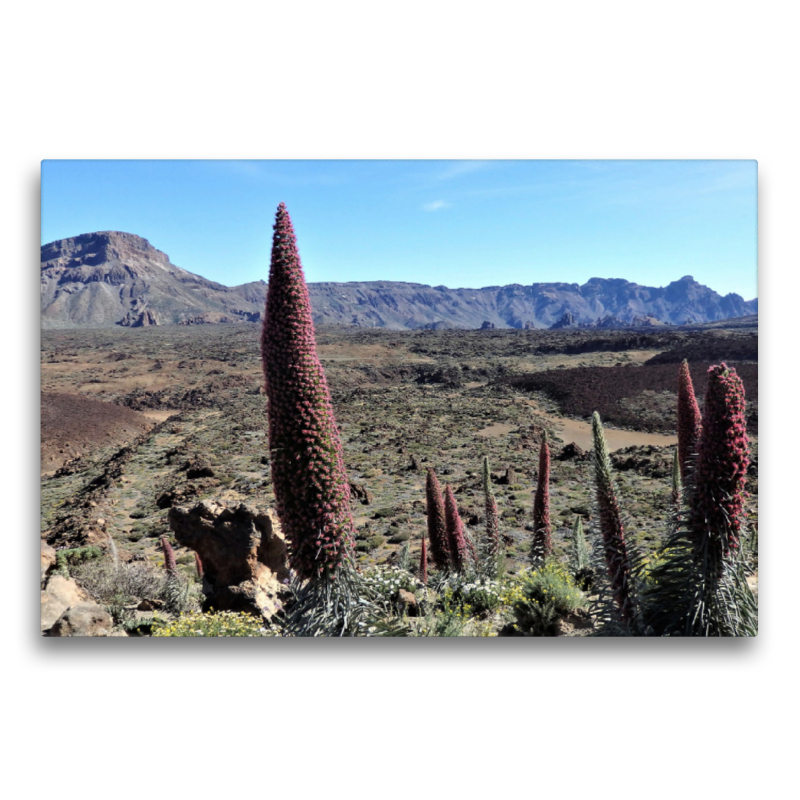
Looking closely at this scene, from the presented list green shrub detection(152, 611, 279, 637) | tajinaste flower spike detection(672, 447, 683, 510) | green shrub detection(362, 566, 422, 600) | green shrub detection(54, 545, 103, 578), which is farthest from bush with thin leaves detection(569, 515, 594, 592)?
green shrub detection(54, 545, 103, 578)

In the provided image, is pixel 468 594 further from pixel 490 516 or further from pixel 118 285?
pixel 118 285

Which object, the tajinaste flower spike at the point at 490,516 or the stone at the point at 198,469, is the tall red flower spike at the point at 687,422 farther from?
the stone at the point at 198,469

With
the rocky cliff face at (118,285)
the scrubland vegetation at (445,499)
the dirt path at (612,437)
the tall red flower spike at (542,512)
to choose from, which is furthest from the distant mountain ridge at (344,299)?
the tall red flower spike at (542,512)

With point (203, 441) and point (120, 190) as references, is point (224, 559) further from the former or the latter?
point (120, 190)

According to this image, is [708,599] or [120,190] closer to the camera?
[708,599]

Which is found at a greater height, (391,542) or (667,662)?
(391,542)

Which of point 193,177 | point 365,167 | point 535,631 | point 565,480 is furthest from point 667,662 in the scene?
point 193,177
